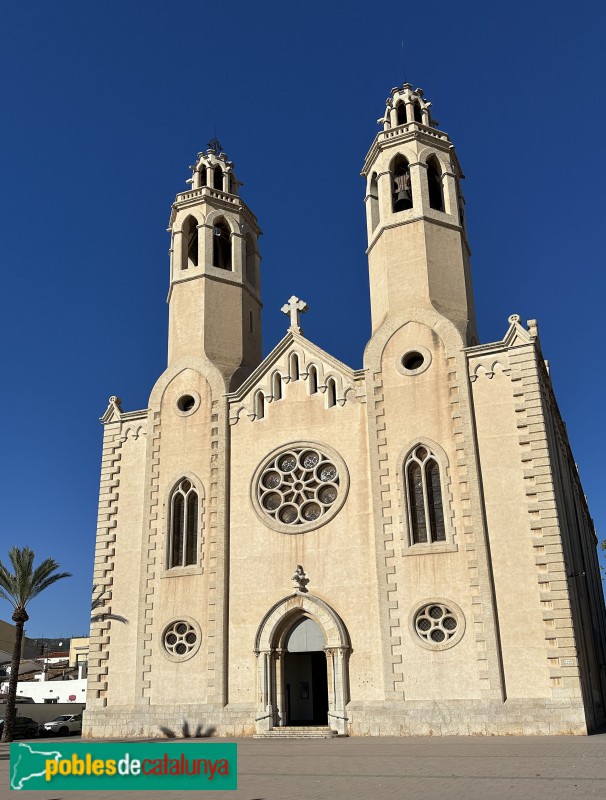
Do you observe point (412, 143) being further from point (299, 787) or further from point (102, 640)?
point (299, 787)

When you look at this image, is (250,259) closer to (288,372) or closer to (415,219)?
(288,372)

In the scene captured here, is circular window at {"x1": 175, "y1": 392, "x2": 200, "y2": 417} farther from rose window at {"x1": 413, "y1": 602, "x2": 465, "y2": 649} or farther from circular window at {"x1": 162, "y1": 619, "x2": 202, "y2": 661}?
rose window at {"x1": 413, "y1": 602, "x2": 465, "y2": 649}

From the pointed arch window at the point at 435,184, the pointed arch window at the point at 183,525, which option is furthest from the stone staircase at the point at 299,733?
the pointed arch window at the point at 435,184

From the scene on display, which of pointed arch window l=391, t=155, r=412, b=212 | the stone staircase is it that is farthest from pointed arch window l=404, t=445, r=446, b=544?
pointed arch window l=391, t=155, r=412, b=212

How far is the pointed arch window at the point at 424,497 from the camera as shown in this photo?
2339 centimetres

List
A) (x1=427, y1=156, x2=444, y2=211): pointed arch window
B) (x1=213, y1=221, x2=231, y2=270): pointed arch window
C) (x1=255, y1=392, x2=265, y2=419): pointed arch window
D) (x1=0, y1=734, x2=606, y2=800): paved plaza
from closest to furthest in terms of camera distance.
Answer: (x1=0, y1=734, x2=606, y2=800): paved plaza → (x1=255, y1=392, x2=265, y2=419): pointed arch window → (x1=427, y1=156, x2=444, y2=211): pointed arch window → (x1=213, y1=221, x2=231, y2=270): pointed arch window

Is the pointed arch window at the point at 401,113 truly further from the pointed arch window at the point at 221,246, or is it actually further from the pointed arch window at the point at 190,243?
the pointed arch window at the point at 190,243

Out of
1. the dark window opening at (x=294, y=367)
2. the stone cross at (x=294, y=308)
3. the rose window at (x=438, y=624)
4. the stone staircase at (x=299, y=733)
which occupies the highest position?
the stone cross at (x=294, y=308)

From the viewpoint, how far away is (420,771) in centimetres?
1366

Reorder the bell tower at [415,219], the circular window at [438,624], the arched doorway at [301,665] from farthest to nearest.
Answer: the bell tower at [415,219]
the arched doorway at [301,665]
the circular window at [438,624]

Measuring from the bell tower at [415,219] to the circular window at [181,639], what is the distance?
39.5 ft

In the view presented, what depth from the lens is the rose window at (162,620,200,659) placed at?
25.0 meters

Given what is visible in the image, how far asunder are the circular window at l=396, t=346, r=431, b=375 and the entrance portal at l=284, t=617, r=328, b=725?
858cm

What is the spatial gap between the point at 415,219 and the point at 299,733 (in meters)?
17.4
